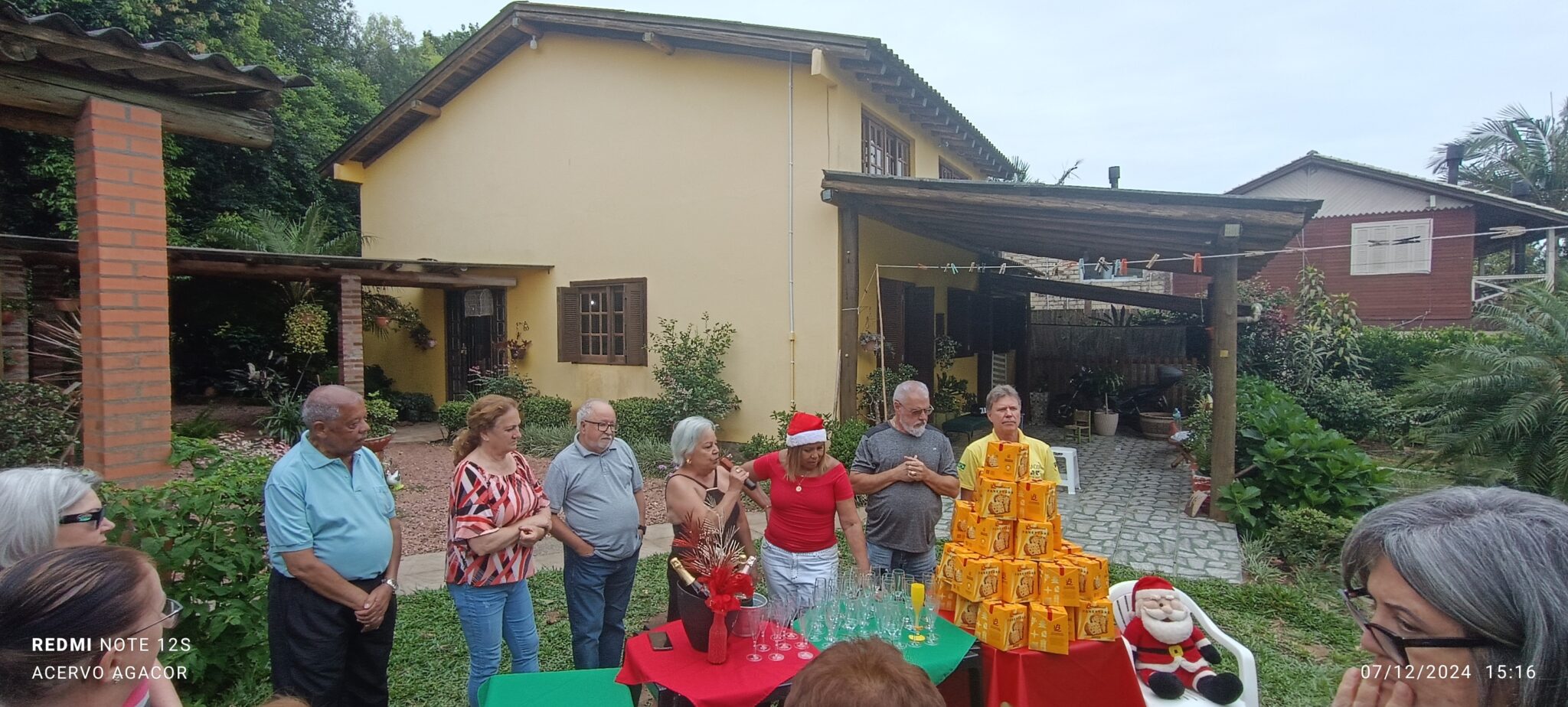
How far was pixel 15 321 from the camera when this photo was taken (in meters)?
9.12

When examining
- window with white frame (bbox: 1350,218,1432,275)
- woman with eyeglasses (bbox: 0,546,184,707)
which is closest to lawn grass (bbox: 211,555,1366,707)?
woman with eyeglasses (bbox: 0,546,184,707)

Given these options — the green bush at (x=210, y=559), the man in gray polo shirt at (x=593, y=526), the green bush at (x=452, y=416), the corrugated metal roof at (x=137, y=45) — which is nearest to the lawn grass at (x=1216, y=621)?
the green bush at (x=210, y=559)

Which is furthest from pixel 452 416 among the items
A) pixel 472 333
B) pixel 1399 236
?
pixel 1399 236

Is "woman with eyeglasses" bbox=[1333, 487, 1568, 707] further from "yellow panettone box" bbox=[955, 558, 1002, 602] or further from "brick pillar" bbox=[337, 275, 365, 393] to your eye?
"brick pillar" bbox=[337, 275, 365, 393]

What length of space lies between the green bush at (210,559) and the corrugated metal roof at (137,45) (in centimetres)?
221

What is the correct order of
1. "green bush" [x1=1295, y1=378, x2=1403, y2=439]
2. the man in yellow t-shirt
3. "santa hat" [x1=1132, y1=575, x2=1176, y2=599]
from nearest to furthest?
"santa hat" [x1=1132, y1=575, x2=1176, y2=599] < the man in yellow t-shirt < "green bush" [x1=1295, y1=378, x2=1403, y2=439]

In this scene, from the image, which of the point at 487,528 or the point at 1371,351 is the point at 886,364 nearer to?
the point at 487,528

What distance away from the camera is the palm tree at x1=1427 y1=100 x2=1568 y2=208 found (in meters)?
23.5

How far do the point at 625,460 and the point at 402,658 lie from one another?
1833 millimetres

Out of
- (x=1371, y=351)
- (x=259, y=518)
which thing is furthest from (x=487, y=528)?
(x=1371, y=351)

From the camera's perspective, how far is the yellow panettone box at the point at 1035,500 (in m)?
3.27

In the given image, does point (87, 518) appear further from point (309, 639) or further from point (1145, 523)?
point (1145, 523)

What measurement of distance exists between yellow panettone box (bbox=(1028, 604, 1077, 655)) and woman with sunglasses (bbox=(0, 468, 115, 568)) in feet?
10.7

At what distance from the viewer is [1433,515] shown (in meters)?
1.28
